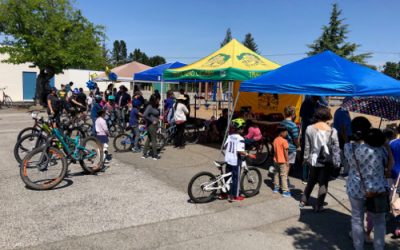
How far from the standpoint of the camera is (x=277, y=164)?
618cm

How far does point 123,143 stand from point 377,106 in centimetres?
672

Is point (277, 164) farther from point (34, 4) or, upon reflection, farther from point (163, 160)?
point (34, 4)

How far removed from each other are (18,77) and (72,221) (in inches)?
1256

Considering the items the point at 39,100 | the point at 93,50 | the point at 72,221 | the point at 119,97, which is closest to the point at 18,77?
the point at 39,100

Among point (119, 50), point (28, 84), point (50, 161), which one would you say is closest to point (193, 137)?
point (50, 161)

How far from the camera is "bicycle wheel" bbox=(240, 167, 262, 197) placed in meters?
6.00

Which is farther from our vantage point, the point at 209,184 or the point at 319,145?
the point at 209,184

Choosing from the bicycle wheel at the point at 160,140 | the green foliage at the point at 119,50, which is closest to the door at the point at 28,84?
the bicycle wheel at the point at 160,140

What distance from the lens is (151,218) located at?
4.89m

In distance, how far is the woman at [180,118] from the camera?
1020cm

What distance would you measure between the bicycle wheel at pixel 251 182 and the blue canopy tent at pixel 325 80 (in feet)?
6.54

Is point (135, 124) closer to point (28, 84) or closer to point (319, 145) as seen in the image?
point (319, 145)

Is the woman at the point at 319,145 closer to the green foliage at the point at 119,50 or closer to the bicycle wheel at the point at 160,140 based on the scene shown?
the bicycle wheel at the point at 160,140

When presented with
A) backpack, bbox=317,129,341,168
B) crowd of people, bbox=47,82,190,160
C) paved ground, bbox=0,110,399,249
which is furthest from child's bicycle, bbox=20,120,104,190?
backpack, bbox=317,129,341,168
